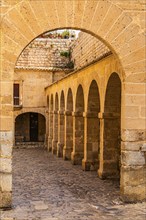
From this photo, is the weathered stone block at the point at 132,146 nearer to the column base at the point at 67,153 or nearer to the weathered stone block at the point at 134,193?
the weathered stone block at the point at 134,193

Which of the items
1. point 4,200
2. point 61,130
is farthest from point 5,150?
point 61,130

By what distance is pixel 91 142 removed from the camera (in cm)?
1279

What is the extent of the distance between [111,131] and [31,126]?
15.2 m

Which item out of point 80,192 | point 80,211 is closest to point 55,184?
point 80,192

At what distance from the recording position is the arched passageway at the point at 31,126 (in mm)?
25219

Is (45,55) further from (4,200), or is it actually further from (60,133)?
(4,200)

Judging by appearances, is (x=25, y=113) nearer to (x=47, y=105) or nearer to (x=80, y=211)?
(x=47, y=105)

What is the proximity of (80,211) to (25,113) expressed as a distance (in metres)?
18.9

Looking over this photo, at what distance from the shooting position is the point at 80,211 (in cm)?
703

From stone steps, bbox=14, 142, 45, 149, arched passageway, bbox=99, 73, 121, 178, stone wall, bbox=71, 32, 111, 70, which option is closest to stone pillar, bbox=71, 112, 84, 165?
stone wall, bbox=71, 32, 111, 70

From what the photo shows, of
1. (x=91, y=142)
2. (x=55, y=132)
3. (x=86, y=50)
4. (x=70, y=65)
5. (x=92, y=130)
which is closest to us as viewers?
(x=92, y=130)

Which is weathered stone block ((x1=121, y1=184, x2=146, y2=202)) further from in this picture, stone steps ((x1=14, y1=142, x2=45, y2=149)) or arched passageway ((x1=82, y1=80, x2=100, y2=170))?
stone steps ((x1=14, y1=142, x2=45, y2=149))

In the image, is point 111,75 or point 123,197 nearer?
point 123,197

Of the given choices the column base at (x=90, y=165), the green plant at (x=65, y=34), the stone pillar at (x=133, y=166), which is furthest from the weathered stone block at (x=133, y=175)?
the green plant at (x=65, y=34)
